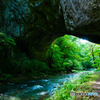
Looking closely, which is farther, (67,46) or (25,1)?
(67,46)

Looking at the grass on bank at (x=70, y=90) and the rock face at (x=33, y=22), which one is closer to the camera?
the grass on bank at (x=70, y=90)

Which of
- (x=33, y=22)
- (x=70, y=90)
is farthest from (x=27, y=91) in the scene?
(x=33, y=22)

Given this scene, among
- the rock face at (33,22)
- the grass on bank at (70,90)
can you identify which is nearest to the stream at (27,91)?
the grass on bank at (70,90)

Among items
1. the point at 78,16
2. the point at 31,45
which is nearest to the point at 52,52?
the point at 31,45

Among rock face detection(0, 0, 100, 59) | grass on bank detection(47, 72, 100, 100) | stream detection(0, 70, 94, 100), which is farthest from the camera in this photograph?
rock face detection(0, 0, 100, 59)

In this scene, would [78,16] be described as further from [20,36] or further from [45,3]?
[20,36]

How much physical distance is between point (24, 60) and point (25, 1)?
20.1 feet

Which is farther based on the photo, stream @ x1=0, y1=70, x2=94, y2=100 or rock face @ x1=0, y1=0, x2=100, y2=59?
rock face @ x1=0, y1=0, x2=100, y2=59

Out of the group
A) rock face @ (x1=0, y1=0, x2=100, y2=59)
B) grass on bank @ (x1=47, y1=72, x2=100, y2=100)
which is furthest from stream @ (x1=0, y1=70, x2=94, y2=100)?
rock face @ (x1=0, y1=0, x2=100, y2=59)

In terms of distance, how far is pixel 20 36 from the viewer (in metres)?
11.2

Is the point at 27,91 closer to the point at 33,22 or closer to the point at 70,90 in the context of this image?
the point at 70,90

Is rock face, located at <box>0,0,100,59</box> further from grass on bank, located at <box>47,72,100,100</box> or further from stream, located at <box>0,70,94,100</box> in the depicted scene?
grass on bank, located at <box>47,72,100,100</box>

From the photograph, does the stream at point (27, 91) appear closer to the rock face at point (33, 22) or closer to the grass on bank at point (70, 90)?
the grass on bank at point (70, 90)

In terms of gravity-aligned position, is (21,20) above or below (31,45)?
above
